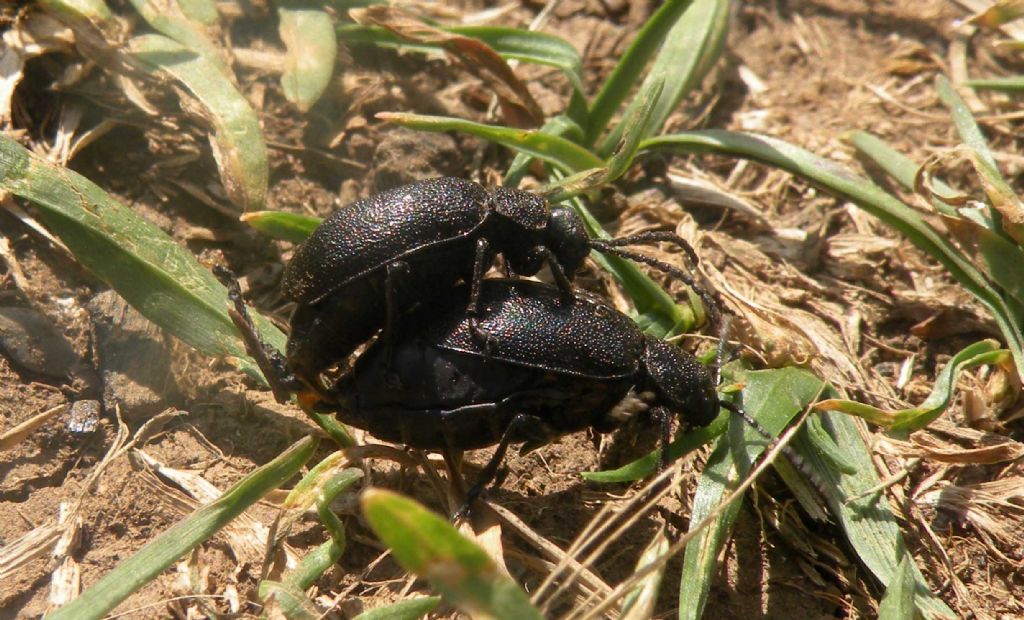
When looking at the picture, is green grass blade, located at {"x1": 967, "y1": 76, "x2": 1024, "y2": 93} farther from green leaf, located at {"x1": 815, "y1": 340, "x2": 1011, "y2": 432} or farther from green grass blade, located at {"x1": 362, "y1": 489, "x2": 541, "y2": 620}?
green grass blade, located at {"x1": 362, "y1": 489, "x2": 541, "y2": 620}

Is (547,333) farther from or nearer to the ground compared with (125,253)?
farther from the ground

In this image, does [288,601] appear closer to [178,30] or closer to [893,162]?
[178,30]

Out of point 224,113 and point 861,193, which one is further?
point 861,193

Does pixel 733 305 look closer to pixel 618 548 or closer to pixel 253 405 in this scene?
pixel 618 548

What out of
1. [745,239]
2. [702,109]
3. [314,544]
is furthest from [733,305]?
[314,544]

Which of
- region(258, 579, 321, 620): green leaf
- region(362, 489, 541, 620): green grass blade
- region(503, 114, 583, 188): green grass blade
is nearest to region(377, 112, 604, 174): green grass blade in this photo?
region(503, 114, 583, 188): green grass blade

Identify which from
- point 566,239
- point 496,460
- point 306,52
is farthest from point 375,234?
point 306,52
